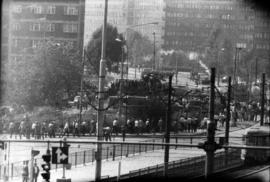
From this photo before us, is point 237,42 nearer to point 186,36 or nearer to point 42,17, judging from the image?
point 186,36

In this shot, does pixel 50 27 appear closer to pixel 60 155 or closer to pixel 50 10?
pixel 50 10

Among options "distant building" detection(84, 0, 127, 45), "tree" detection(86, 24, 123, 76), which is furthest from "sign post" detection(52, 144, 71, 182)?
"distant building" detection(84, 0, 127, 45)

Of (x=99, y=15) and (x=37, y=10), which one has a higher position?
(x=37, y=10)

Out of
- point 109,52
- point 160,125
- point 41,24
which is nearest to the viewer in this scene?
point 160,125

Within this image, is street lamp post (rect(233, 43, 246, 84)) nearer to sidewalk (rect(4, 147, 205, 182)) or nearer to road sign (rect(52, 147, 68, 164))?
sidewalk (rect(4, 147, 205, 182))

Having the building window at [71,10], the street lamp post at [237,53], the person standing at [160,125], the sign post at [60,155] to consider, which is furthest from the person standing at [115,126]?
the building window at [71,10]

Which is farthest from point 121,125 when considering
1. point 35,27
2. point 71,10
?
point 71,10

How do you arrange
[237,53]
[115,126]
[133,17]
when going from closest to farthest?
1. [237,53]
2. [115,126]
3. [133,17]
